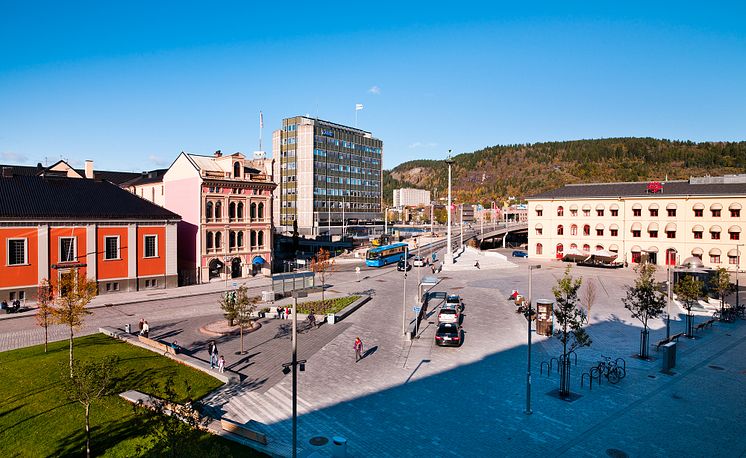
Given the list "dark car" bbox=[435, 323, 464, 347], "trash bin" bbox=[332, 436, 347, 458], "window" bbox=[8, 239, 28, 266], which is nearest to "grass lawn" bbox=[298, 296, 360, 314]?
"dark car" bbox=[435, 323, 464, 347]

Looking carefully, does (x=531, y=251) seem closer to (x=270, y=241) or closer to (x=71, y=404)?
(x=270, y=241)

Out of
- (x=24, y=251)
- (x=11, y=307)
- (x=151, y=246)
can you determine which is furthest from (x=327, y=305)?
(x=24, y=251)

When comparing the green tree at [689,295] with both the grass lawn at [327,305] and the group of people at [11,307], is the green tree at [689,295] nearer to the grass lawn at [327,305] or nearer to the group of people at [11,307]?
the grass lawn at [327,305]

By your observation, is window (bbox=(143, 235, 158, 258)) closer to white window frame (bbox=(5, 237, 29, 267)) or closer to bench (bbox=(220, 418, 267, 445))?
white window frame (bbox=(5, 237, 29, 267))

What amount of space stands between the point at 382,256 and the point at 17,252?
2025 inches

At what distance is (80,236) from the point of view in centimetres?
5094

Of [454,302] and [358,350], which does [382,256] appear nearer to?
[454,302]

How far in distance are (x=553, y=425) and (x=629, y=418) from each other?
3865 millimetres

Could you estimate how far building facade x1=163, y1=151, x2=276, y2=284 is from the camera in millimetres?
62625

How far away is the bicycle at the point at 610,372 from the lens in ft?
87.8

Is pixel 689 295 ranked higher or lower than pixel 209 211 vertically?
lower

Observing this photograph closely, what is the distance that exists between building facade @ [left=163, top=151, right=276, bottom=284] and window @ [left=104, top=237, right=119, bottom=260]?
999 centimetres

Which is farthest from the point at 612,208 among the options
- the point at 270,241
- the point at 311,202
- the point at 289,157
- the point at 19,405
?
the point at 19,405

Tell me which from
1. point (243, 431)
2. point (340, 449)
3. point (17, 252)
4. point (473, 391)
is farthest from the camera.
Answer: point (17, 252)
